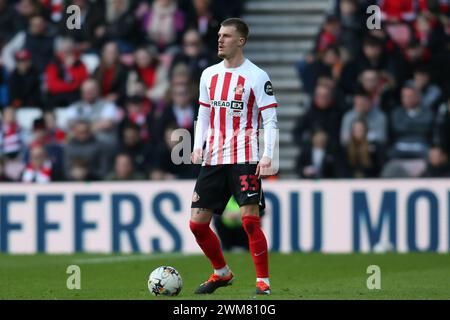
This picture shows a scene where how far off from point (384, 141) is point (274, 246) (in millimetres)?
2358

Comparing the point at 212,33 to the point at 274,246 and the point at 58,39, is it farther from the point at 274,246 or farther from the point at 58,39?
the point at 274,246

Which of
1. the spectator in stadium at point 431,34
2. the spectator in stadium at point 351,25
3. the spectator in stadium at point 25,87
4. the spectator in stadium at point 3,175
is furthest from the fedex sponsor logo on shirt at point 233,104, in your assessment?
the spectator in stadium at point 25,87

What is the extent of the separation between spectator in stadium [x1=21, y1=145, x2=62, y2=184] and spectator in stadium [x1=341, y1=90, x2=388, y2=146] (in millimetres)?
3941

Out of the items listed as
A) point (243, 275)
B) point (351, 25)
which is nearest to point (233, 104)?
point (243, 275)

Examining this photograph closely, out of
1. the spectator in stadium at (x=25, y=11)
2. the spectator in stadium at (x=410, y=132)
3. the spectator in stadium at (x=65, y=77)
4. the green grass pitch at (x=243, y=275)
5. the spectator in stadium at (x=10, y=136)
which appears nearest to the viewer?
the green grass pitch at (x=243, y=275)

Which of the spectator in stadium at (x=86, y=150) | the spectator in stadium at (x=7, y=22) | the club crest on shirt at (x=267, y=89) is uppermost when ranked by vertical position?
the spectator in stadium at (x=7, y=22)

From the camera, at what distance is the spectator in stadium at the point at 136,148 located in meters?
16.2

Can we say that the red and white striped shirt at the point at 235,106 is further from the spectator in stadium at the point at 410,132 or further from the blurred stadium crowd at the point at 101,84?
the spectator in stadium at the point at 410,132

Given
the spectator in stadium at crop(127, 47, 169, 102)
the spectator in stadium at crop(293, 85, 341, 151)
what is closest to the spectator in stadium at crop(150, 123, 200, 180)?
the spectator in stadium at crop(127, 47, 169, 102)

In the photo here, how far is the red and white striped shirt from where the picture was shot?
9062mm

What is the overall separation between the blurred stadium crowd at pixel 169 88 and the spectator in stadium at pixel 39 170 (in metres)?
0.02

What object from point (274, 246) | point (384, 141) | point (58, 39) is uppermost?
point (58, 39)

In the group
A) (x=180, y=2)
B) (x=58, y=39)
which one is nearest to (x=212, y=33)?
(x=180, y=2)

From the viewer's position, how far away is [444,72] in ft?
55.1
